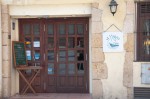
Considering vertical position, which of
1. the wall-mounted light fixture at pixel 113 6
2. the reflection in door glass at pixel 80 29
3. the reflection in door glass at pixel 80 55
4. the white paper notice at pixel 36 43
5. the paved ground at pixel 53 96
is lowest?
the paved ground at pixel 53 96

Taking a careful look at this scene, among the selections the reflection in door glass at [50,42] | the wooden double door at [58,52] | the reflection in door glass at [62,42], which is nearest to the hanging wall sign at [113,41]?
the wooden double door at [58,52]

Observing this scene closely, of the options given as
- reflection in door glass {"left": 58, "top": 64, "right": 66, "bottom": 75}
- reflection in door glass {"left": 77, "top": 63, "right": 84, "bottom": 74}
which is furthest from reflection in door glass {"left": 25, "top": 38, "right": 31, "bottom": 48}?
reflection in door glass {"left": 77, "top": 63, "right": 84, "bottom": 74}

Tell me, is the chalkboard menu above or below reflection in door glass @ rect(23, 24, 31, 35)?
below

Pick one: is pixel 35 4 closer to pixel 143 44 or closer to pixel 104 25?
pixel 104 25

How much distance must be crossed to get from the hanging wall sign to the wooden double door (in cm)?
102

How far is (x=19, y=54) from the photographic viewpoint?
34.5 ft

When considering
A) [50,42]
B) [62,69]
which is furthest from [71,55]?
[50,42]

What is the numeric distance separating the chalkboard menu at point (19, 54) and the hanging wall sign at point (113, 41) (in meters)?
2.88

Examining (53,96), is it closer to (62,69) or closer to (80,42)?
(62,69)

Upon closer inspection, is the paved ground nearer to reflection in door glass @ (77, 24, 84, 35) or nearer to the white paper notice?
the white paper notice

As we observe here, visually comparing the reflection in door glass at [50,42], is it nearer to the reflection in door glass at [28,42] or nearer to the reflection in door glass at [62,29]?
the reflection in door glass at [62,29]

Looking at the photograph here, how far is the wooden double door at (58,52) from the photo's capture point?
10719 millimetres

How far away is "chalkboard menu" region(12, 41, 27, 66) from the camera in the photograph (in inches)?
407

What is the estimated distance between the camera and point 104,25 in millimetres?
9773
